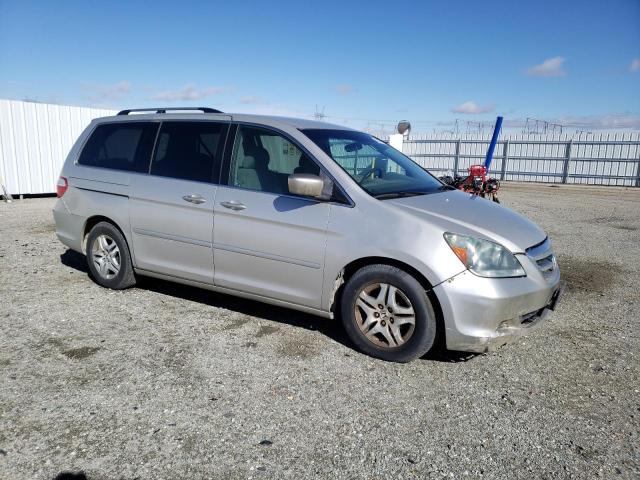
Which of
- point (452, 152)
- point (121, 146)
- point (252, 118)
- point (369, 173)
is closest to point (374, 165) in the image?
point (369, 173)

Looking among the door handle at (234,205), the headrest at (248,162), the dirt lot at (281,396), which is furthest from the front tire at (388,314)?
the headrest at (248,162)

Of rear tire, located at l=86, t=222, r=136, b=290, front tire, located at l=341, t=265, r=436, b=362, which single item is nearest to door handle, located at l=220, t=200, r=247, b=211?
front tire, located at l=341, t=265, r=436, b=362

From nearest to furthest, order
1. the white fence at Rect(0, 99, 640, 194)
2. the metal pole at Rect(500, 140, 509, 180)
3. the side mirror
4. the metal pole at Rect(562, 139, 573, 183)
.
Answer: the side mirror < the white fence at Rect(0, 99, 640, 194) < the metal pole at Rect(562, 139, 573, 183) < the metal pole at Rect(500, 140, 509, 180)

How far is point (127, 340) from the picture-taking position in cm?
413

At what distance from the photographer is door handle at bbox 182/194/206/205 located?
174 inches

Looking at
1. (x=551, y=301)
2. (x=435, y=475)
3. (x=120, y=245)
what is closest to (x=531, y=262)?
(x=551, y=301)

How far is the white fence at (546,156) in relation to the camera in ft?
69.3

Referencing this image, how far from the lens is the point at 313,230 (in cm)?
388

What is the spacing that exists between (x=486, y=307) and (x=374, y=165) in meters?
1.63

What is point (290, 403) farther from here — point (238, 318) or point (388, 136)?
point (388, 136)

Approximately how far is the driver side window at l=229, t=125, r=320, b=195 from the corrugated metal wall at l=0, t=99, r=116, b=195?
11525mm

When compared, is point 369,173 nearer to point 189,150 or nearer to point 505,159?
point 189,150

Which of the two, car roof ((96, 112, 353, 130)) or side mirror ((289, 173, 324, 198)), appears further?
car roof ((96, 112, 353, 130))

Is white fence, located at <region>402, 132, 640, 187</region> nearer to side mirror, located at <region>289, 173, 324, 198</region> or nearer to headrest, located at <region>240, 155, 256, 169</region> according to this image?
Answer: headrest, located at <region>240, 155, 256, 169</region>
